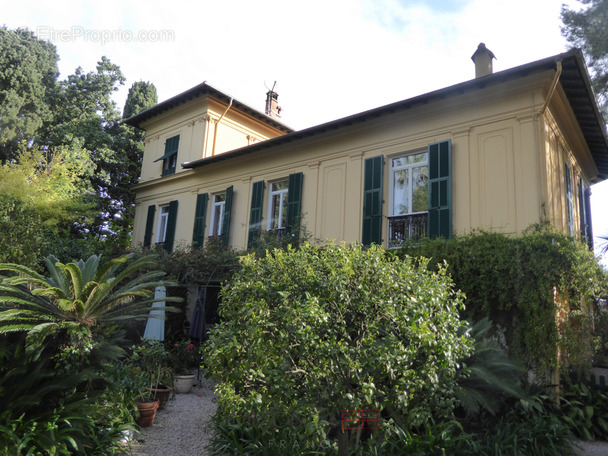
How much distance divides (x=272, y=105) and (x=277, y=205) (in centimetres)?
776

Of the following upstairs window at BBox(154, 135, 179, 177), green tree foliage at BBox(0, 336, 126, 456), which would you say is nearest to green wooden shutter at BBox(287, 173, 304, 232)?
upstairs window at BBox(154, 135, 179, 177)

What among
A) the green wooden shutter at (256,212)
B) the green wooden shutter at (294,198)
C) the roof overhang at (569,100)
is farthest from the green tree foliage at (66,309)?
the roof overhang at (569,100)

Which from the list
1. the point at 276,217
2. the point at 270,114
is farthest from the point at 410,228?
the point at 270,114

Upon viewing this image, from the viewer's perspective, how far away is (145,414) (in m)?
6.53

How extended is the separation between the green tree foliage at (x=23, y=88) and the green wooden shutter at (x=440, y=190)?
18605 millimetres

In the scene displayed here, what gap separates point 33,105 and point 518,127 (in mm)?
21260

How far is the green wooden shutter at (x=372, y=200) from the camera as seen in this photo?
10.0 metres

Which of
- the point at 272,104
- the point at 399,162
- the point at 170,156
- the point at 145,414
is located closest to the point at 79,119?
the point at 170,156

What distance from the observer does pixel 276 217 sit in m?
12.8

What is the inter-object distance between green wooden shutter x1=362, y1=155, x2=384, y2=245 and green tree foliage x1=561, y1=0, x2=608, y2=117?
9094mm

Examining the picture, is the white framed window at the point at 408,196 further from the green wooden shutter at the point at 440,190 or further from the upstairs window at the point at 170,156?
the upstairs window at the point at 170,156

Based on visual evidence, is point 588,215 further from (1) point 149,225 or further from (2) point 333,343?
(1) point 149,225

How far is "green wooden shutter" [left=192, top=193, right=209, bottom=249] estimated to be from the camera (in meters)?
14.3

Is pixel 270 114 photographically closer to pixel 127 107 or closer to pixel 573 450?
pixel 127 107
